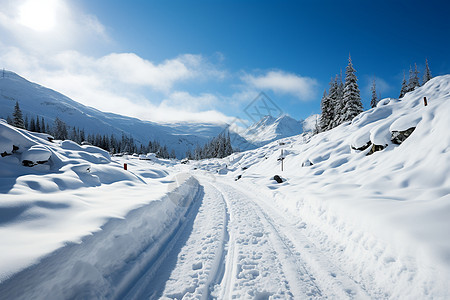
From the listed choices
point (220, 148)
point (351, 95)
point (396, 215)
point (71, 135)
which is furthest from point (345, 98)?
point (71, 135)

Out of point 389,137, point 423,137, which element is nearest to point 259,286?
point 423,137

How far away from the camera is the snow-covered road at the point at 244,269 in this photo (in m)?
3.26

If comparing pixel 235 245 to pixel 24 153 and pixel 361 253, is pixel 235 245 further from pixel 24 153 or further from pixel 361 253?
pixel 24 153

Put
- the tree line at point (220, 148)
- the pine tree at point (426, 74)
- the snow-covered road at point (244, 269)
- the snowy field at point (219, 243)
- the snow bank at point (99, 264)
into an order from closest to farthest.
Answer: the snow bank at point (99, 264)
the snowy field at point (219, 243)
the snow-covered road at point (244, 269)
the pine tree at point (426, 74)
the tree line at point (220, 148)

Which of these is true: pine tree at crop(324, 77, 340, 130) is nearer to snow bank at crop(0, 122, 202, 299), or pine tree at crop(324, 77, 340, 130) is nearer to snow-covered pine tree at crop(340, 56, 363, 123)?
Answer: snow-covered pine tree at crop(340, 56, 363, 123)

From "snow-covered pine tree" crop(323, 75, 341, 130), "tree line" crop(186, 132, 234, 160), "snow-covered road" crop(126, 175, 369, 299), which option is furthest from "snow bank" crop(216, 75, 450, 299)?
"tree line" crop(186, 132, 234, 160)

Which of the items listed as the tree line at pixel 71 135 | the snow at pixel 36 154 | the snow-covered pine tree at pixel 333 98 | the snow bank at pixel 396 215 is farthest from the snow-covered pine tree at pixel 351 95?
the tree line at pixel 71 135

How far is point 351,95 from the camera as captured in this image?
27.6m

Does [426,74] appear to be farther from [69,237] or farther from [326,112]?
[69,237]

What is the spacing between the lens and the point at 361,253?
4.13m

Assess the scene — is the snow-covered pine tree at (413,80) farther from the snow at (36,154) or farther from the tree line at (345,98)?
the snow at (36,154)

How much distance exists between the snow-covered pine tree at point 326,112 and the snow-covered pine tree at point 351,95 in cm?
589

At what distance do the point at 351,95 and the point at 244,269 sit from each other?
3253 cm

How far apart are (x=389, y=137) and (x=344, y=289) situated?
43.8 ft
